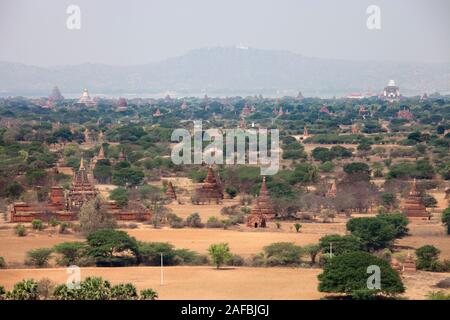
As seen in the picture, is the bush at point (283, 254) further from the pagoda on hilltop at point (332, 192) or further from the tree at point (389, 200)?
the pagoda on hilltop at point (332, 192)

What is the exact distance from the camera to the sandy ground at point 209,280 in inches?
1104

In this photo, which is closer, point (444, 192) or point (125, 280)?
point (125, 280)

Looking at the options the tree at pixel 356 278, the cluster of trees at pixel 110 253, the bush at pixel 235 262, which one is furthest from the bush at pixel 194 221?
the tree at pixel 356 278

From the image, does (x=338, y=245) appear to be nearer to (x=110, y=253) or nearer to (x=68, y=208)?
(x=110, y=253)

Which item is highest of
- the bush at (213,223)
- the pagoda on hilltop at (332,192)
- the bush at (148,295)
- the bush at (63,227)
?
the bush at (148,295)

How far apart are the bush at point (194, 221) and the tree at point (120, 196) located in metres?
3.26

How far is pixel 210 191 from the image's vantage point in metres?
49.0

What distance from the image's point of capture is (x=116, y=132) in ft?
295

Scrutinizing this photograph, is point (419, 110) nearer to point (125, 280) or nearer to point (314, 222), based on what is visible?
point (314, 222)

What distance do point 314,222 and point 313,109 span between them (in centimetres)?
10288

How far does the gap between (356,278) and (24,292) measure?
8030 millimetres

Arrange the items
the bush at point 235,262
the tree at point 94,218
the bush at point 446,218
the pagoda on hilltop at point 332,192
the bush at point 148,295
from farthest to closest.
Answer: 1. the pagoda on hilltop at point 332,192
2. the bush at point 446,218
3. the tree at point 94,218
4. the bush at point 235,262
5. the bush at point 148,295
